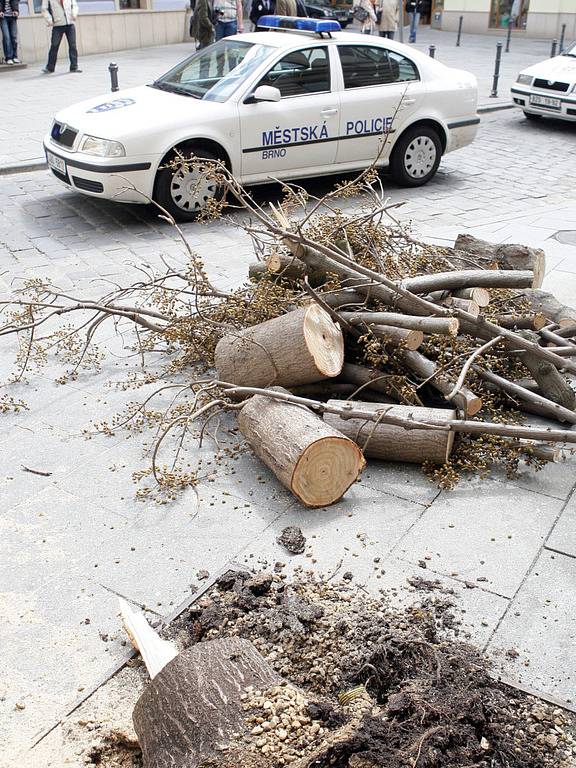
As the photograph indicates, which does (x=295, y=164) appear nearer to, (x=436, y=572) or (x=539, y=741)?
(x=436, y=572)

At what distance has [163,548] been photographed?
4293 mm

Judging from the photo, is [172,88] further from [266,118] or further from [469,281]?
[469,281]

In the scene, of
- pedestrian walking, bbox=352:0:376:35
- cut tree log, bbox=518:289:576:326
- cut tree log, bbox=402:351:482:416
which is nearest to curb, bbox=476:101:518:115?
pedestrian walking, bbox=352:0:376:35

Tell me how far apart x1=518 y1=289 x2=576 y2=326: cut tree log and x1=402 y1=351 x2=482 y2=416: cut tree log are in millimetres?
1144

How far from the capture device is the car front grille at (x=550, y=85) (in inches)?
594

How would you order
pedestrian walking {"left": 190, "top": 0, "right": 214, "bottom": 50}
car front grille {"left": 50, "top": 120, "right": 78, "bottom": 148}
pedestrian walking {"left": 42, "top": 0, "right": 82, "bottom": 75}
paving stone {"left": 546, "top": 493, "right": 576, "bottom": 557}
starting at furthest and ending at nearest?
pedestrian walking {"left": 42, "top": 0, "right": 82, "bottom": 75}
pedestrian walking {"left": 190, "top": 0, "right": 214, "bottom": 50}
car front grille {"left": 50, "top": 120, "right": 78, "bottom": 148}
paving stone {"left": 546, "top": 493, "right": 576, "bottom": 557}

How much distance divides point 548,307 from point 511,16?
29.0 metres

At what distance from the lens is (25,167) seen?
38.9ft

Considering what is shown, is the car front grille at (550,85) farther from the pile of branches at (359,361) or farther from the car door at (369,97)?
the pile of branches at (359,361)

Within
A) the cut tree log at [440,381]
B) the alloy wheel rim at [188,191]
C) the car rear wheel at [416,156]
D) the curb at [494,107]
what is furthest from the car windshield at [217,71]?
the curb at [494,107]

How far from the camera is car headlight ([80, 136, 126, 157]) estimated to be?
929 centimetres

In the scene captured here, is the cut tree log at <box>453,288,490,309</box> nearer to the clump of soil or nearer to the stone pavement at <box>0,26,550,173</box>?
the clump of soil

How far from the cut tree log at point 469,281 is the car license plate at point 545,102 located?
10700 millimetres

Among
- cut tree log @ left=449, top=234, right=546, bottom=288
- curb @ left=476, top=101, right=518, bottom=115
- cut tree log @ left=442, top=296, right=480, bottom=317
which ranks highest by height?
cut tree log @ left=442, top=296, right=480, bottom=317
